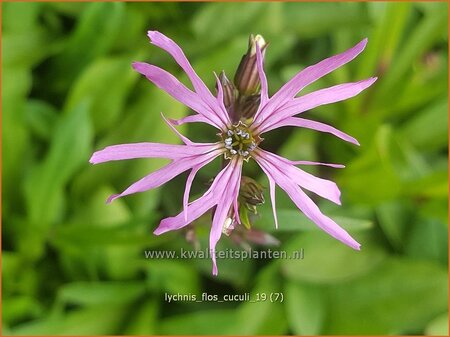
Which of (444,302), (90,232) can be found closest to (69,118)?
(90,232)

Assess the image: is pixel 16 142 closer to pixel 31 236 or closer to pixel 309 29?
pixel 31 236

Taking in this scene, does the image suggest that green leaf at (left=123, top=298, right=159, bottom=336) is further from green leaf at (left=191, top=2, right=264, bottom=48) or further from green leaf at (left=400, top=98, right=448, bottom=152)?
green leaf at (left=400, top=98, right=448, bottom=152)

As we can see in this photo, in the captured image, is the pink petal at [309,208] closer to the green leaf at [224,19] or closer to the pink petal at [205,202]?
the pink petal at [205,202]

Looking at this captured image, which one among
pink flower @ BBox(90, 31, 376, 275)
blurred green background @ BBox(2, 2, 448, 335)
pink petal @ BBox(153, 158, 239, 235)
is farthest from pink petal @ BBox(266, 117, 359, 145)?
blurred green background @ BBox(2, 2, 448, 335)

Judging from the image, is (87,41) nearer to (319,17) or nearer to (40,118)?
(40,118)

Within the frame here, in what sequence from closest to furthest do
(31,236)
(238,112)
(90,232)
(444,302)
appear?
(238,112)
(90,232)
(31,236)
(444,302)

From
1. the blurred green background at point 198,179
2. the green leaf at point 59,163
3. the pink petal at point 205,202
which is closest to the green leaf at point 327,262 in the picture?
the blurred green background at point 198,179
